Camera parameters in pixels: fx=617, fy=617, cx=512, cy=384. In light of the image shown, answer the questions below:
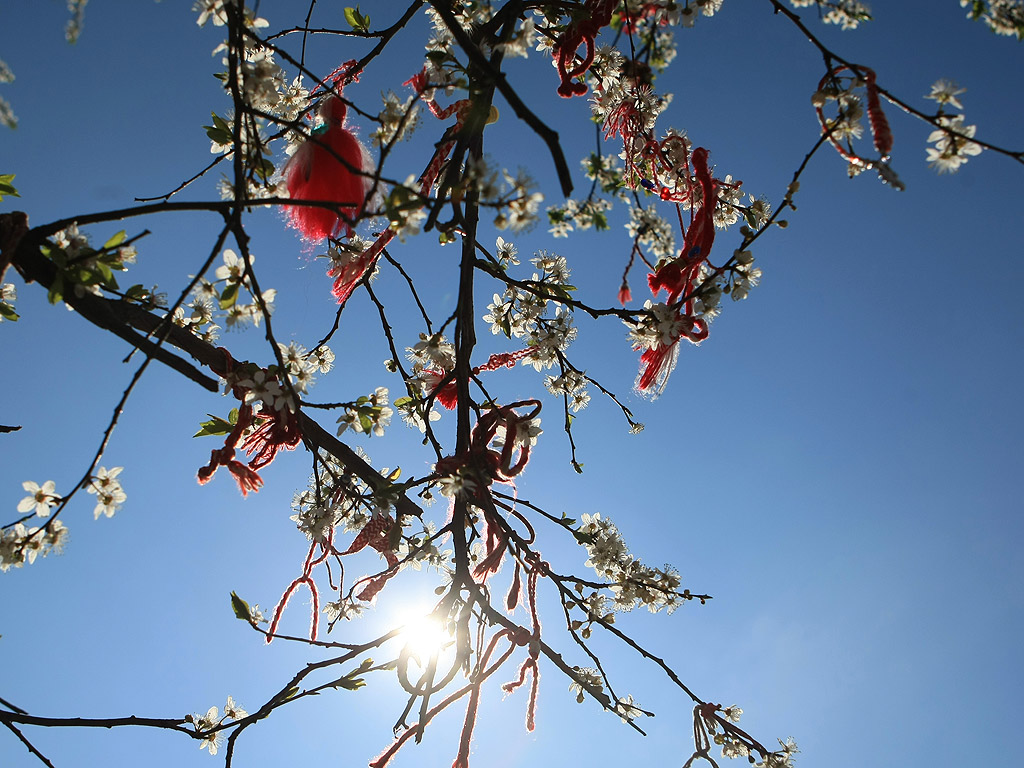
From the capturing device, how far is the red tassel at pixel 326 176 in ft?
4.89

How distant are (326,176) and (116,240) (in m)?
0.60

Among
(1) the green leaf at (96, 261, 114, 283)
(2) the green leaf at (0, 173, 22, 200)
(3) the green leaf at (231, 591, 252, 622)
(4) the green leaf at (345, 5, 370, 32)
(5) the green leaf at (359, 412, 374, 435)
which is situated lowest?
(3) the green leaf at (231, 591, 252, 622)

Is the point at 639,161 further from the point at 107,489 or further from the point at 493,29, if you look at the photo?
the point at 107,489

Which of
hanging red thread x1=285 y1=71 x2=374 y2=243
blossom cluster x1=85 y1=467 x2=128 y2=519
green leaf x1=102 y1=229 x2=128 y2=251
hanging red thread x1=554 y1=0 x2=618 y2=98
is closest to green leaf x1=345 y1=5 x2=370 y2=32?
hanging red thread x1=285 y1=71 x2=374 y2=243

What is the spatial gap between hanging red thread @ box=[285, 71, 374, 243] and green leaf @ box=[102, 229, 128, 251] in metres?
0.47

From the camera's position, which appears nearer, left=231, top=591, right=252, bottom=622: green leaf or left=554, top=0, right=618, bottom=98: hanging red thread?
left=231, top=591, right=252, bottom=622: green leaf

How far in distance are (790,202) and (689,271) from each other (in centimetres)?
27

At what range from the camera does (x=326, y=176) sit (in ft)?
4.92

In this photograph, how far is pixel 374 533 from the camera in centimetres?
156

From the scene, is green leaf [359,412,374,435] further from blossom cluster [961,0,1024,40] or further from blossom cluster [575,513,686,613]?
blossom cluster [961,0,1024,40]

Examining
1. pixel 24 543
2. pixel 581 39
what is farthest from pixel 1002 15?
pixel 24 543

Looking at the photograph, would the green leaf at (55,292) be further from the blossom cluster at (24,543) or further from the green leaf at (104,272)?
the blossom cluster at (24,543)

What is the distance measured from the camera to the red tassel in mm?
1491

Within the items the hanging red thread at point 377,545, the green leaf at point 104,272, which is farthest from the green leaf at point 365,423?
the green leaf at point 104,272
